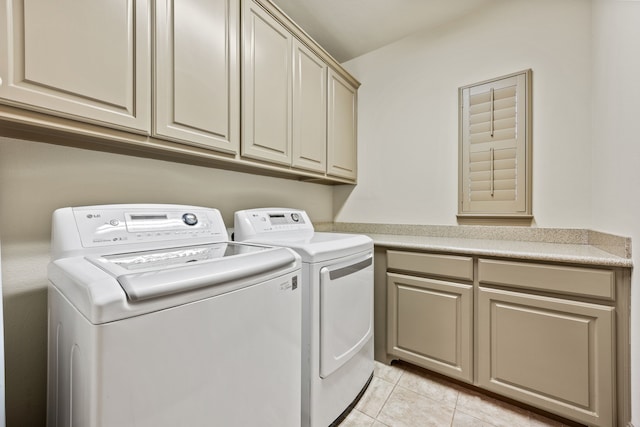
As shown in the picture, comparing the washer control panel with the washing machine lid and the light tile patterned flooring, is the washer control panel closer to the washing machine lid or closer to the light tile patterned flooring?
the washing machine lid

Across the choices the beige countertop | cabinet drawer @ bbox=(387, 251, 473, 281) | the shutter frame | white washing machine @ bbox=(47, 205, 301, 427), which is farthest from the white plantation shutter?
white washing machine @ bbox=(47, 205, 301, 427)

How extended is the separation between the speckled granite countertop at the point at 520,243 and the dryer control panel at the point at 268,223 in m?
0.57

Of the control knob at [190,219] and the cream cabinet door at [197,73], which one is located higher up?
the cream cabinet door at [197,73]

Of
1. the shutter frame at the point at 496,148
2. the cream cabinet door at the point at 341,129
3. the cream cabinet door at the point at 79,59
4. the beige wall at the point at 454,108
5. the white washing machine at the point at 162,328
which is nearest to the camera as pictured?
the white washing machine at the point at 162,328

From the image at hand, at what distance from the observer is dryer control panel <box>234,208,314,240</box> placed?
1530mm

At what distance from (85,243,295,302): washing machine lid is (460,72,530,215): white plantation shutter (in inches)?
62.1

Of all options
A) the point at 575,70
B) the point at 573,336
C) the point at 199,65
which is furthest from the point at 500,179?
the point at 199,65

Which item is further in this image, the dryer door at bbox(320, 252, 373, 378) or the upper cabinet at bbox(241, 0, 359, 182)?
the upper cabinet at bbox(241, 0, 359, 182)

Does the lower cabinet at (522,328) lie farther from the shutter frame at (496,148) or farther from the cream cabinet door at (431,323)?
the shutter frame at (496,148)

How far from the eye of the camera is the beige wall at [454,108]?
5.39ft

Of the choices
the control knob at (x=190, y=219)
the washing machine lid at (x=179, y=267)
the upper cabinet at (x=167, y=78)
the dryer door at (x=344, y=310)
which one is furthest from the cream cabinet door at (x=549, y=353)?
the control knob at (x=190, y=219)

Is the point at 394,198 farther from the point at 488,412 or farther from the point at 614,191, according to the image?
the point at 488,412

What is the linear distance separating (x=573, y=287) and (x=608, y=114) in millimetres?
932

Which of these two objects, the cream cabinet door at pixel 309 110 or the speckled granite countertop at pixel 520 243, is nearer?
the speckled granite countertop at pixel 520 243
